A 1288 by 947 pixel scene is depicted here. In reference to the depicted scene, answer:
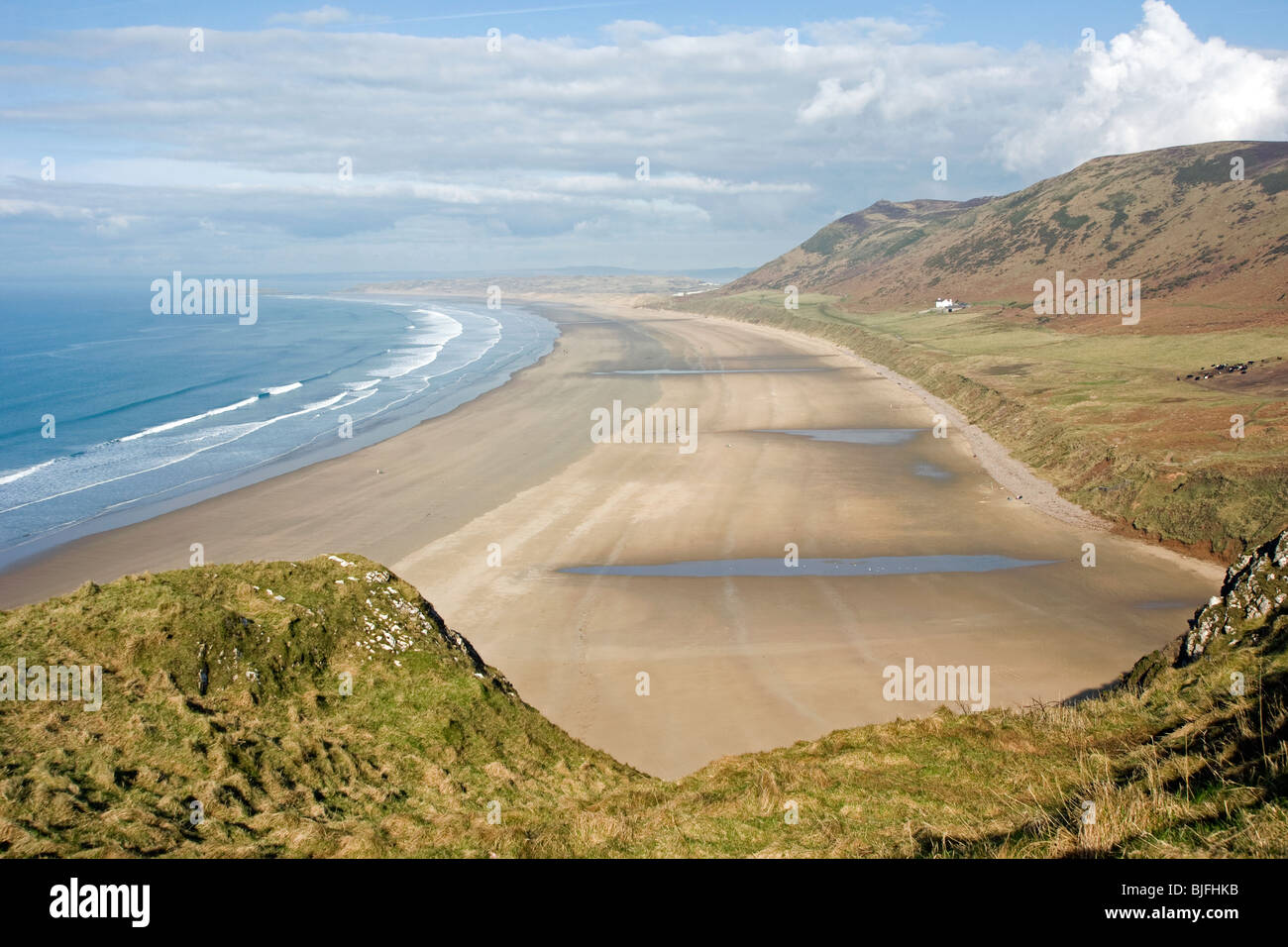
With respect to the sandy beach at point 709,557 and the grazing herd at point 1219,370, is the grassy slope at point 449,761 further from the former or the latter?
the grazing herd at point 1219,370

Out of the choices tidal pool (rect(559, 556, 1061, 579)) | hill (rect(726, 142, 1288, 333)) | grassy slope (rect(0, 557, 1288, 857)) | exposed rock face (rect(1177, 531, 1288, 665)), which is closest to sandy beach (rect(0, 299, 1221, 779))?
tidal pool (rect(559, 556, 1061, 579))

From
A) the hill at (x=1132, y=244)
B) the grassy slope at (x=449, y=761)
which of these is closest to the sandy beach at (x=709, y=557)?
the grassy slope at (x=449, y=761)

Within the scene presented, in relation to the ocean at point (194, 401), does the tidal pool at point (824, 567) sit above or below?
below

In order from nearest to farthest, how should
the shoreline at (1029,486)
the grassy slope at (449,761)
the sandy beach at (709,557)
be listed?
the grassy slope at (449,761), the sandy beach at (709,557), the shoreline at (1029,486)

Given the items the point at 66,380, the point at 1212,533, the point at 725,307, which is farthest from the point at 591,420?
the point at 725,307

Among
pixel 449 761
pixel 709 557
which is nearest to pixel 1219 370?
pixel 709 557

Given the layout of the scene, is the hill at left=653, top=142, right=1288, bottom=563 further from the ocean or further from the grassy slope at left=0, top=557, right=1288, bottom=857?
the ocean

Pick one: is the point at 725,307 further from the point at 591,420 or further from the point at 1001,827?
the point at 1001,827
